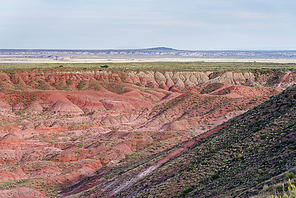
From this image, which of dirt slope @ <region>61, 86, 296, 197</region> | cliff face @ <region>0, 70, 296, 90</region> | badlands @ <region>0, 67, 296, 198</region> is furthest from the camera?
cliff face @ <region>0, 70, 296, 90</region>

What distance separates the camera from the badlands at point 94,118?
4912cm

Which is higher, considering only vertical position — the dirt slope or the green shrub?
the green shrub

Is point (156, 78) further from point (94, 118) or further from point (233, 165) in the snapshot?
point (233, 165)

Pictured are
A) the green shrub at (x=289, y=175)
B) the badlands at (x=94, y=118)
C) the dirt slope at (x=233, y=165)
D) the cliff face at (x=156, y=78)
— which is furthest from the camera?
the cliff face at (x=156, y=78)

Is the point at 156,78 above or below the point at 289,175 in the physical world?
below

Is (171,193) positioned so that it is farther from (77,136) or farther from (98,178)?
(77,136)

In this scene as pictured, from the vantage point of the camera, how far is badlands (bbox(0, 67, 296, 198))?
161 feet

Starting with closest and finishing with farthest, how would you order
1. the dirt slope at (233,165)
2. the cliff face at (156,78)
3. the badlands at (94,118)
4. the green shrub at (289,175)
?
the green shrub at (289,175)
the dirt slope at (233,165)
the badlands at (94,118)
the cliff face at (156,78)

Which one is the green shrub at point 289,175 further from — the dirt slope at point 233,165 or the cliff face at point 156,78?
the cliff face at point 156,78

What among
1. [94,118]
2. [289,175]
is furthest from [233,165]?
[94,118]

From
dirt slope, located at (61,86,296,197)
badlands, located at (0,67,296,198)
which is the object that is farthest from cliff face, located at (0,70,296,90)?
dirt slope, located at (61,86,296,197)

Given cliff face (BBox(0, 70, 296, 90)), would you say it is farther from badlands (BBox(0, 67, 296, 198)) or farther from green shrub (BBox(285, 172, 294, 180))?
green shrub (BBox(285, 172, 294, 180))

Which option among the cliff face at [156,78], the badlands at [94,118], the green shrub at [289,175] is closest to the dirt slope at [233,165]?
the green shrub at [289,175]

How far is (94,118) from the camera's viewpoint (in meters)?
81.5
